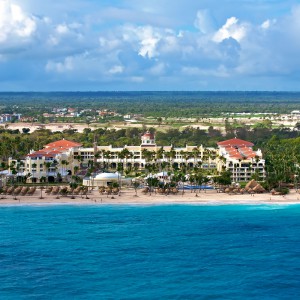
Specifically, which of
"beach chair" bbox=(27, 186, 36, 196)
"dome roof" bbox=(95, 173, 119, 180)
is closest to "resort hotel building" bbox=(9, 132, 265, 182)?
"dome roof" bbox=(95, 173, 119, 180)

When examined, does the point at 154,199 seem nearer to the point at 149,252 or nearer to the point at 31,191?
the point at 31,191

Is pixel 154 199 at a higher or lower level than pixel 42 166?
lower

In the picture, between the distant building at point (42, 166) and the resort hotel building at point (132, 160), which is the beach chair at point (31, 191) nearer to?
the resort hotel building at point (132, 160)

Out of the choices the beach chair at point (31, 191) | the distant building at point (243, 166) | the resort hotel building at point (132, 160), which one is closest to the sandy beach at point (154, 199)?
the beach chair at point (31, 191)

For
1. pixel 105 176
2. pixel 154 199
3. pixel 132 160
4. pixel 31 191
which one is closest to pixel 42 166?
pixel 105 176

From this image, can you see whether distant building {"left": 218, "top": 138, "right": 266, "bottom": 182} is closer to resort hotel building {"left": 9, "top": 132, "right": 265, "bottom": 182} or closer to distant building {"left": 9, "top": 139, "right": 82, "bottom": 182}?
resort hotel building {"left": 9, "top": 132, "right": 265, "bottom": 182}
